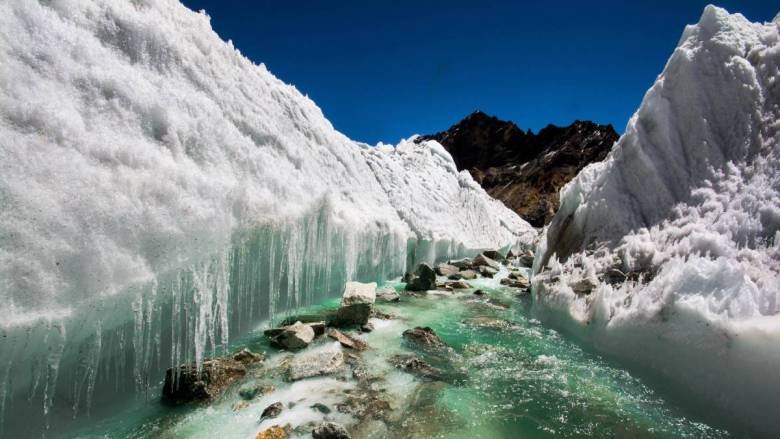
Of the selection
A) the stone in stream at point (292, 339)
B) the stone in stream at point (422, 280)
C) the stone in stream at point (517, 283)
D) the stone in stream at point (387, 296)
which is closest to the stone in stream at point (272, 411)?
the stone in stream at point (292, 339)

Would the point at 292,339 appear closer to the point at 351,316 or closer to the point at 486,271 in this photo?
the point at 351,316

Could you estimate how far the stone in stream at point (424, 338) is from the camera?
869cm

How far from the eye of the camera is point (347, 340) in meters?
8.30

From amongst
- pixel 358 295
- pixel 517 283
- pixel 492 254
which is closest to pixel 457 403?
pixel 358 295

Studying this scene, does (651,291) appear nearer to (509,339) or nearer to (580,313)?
(580,313)

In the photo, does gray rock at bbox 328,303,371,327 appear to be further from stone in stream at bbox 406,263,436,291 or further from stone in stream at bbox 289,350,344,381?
stone in stream at bbox 406,263,436,291

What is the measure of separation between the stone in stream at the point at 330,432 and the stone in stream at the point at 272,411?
30.9 inches

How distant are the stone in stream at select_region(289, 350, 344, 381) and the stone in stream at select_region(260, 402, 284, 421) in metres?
1.00

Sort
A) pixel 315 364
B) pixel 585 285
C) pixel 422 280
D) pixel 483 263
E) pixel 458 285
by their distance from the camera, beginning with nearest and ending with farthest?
pixel 315 364
pixel 585 285
pixel 422 280
pixel 458 285
pixel 483 263

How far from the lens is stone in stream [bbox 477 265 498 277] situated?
2059 cm

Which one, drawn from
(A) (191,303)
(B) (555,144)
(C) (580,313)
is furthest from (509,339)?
(B) (555,144)

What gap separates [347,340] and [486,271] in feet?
45.3

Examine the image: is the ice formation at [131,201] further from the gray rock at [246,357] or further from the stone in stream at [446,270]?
the stone in stream at [446,270]

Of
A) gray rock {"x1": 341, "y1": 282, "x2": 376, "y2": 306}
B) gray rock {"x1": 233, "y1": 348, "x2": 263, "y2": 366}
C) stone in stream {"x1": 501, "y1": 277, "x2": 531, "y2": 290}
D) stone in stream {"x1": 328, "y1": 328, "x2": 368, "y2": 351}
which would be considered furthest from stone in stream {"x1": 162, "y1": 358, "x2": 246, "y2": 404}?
stone in stream {"x1": 501, "y1": 277, "x2": 531, "y2": 290}
